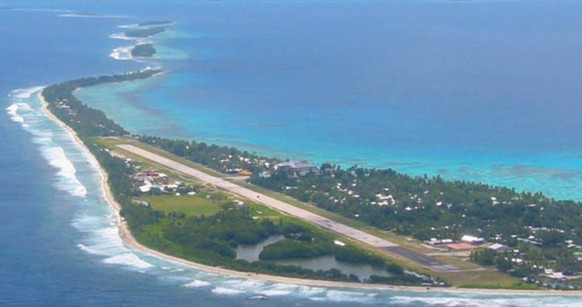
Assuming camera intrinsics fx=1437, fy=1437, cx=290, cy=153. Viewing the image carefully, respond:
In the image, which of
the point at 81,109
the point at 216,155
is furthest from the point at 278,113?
the point at 216,155

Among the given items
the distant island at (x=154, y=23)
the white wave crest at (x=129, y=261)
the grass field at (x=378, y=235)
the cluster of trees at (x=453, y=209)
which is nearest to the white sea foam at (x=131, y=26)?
the distant island at (x=154, y=23)

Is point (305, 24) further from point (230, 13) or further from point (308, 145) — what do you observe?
point (308, 145)

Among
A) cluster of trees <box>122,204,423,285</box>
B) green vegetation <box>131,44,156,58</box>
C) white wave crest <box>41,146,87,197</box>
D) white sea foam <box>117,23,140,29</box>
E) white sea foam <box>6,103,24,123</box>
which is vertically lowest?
cluster of trees <box>122,204,423,285</box>

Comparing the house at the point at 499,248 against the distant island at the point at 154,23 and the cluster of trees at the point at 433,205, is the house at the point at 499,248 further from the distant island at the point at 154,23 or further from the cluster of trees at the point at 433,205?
the distant island at the point at 154,23

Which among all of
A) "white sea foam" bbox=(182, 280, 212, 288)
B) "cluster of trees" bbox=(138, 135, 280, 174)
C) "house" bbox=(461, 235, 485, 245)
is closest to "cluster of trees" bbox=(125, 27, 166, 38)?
"cluster of trees" bbox=(138, 135, 280, 174)

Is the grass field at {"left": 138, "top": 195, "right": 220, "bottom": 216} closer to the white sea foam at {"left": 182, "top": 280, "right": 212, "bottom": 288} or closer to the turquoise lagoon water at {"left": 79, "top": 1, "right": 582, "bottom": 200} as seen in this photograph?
the white sea foam at {"left": 182, "top": 280, "right": 212, "bottom": 288}

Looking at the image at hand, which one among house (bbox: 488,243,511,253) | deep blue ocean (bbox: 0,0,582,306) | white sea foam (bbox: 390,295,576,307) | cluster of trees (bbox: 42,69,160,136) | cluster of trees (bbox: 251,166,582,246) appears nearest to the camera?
white sea foam (bbox: 390,295,576,307)

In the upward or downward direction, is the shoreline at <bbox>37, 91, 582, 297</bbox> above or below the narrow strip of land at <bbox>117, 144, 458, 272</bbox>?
below
